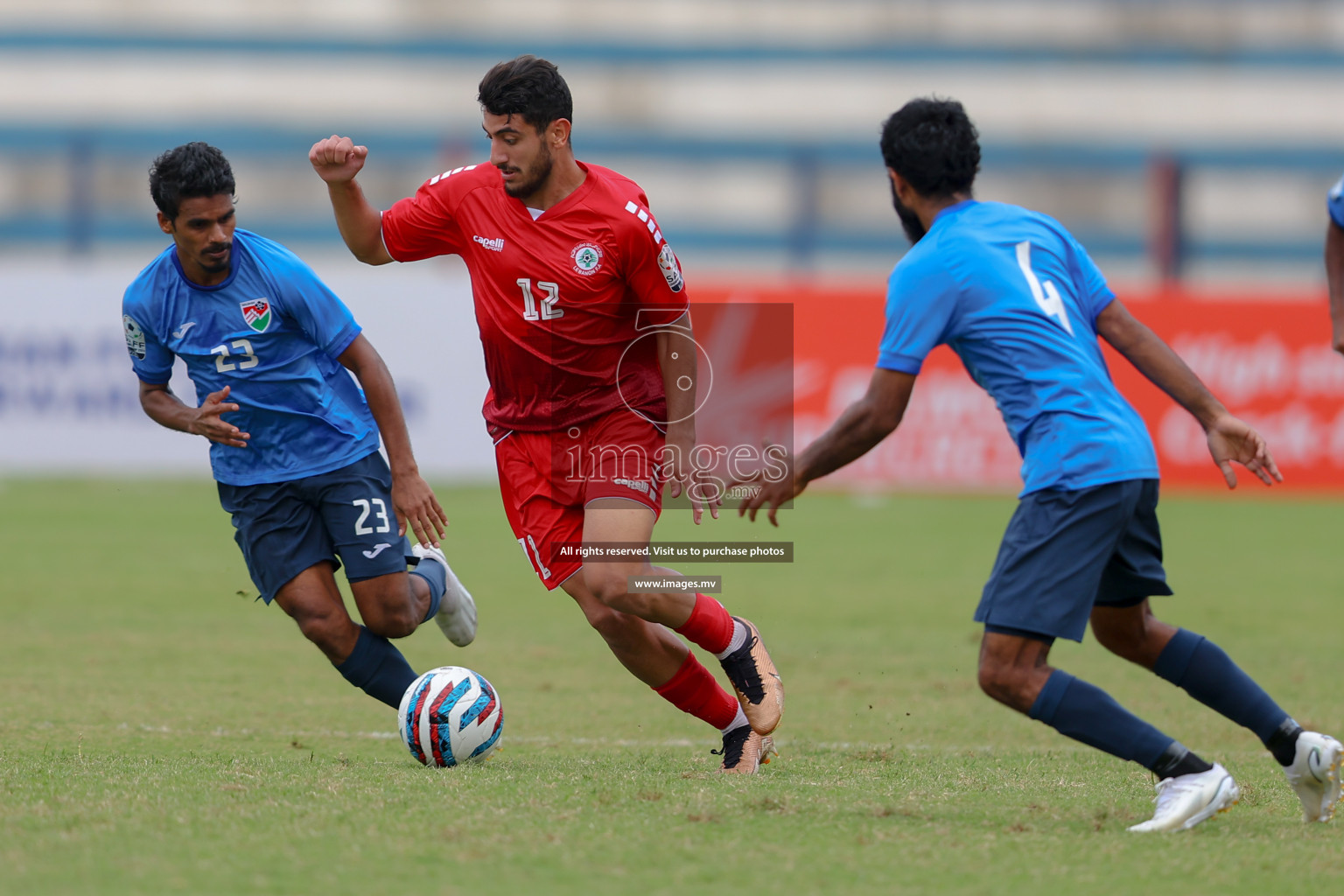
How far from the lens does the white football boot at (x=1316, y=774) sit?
14.6 feet

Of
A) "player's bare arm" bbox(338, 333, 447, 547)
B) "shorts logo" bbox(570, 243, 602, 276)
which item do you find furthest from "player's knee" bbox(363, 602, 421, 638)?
"shorts logo" bbox(570, 243, 602, 276)

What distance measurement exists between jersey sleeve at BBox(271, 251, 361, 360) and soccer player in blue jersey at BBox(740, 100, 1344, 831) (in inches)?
80.6

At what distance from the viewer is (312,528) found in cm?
599

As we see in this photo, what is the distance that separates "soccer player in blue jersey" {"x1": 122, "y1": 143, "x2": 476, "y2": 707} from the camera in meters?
5.82

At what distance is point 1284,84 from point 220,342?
34.5 metres

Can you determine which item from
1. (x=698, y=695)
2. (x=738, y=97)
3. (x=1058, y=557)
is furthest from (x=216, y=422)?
(x=738, y=97)

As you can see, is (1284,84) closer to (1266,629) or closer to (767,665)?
(1266,629)

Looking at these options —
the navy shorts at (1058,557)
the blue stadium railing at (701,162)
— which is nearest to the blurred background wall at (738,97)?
the blue stadium railing at (701,162)

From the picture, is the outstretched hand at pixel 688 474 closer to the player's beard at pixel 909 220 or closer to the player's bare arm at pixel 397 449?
the player's bare arm at pixel 397 449

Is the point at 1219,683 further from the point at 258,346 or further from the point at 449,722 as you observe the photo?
the point at 258,346

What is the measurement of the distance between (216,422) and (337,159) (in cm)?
105

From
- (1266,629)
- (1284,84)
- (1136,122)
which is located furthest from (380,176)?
(1266,629)

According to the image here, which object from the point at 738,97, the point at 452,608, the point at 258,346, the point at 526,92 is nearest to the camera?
the point at 526,92

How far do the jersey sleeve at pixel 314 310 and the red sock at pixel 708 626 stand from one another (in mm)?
1679
